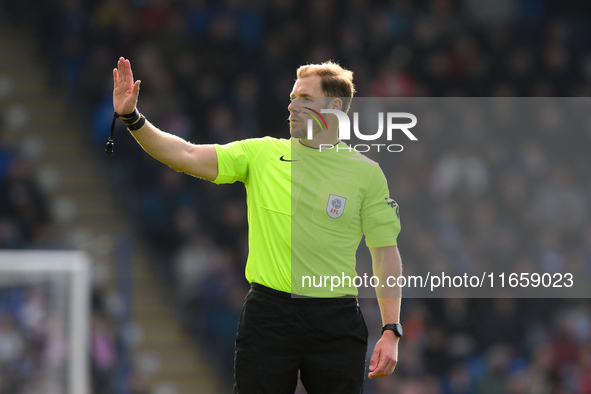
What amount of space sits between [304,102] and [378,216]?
1.91 feet

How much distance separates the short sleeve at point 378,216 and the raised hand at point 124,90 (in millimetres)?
1071

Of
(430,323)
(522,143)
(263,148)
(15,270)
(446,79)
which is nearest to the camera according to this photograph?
(263,148)

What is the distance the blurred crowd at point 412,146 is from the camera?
9438mm

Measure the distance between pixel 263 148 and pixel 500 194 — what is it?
22.2 feet

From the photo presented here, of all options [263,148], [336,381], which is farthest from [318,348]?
[263,148]

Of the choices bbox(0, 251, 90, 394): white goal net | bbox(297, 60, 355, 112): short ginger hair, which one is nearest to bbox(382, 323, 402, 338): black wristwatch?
bbox(297, 60, 355, 112): short ginger hair

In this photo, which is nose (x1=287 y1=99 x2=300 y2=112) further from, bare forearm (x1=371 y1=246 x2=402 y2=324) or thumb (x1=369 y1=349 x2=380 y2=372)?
thumb (x1=369 y1=349 x2=380 y2=372)

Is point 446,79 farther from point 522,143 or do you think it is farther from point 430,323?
point 430,323

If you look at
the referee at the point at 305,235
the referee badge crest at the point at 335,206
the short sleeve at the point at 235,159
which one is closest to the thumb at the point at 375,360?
the referee at the point at 305,235

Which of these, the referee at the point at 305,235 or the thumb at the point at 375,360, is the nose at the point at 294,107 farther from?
the thumb at the point at 375,360

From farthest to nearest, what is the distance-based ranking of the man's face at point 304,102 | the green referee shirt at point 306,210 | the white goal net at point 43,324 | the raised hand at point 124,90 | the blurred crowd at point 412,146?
1. the blurred crowd at point 412,146
2. the white goal net at point 43,324
3. the man's face at point 304,102
4. the green referee shirt at point 306,210
5. the raised hand at point 124,90

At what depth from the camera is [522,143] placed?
34.9ft

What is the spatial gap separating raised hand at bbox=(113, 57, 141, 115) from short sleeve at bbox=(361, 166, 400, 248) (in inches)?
42.2

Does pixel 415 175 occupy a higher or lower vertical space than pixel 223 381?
higher
